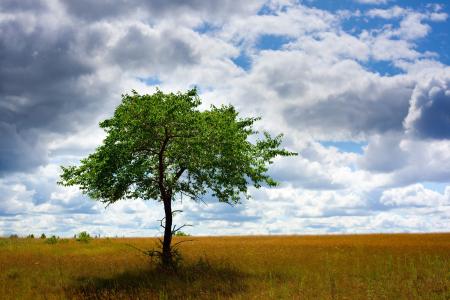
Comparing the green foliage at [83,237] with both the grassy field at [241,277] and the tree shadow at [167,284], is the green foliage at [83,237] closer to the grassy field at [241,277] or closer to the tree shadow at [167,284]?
the grassy field at [241,277]

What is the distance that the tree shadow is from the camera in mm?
17109

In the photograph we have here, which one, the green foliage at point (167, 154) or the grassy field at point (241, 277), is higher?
the green foliage at point (167, 154)

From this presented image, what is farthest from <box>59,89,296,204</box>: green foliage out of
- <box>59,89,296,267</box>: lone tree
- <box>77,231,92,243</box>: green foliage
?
<box>77,231,92,243</box>: green foliage

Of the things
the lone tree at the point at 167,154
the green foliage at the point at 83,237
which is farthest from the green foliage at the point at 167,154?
the green foliage at the point at 83,237

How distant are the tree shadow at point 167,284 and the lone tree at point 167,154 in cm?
162

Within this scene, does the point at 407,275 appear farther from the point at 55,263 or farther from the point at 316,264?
the point at 55,263

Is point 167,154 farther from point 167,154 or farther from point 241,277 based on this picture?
point 241,277

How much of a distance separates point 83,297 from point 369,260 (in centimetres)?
1678

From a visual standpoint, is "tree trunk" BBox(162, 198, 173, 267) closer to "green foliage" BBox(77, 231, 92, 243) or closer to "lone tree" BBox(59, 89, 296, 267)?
"lone tree" BBox(59, 89, 296, 267)

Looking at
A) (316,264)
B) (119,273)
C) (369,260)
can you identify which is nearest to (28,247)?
(119,273)

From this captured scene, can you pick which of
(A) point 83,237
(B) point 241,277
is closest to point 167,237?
(B) point 241,277

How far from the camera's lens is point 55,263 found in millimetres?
27484

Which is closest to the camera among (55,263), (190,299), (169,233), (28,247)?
(190,299)

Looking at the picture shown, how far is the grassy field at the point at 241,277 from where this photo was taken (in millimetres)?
16656
